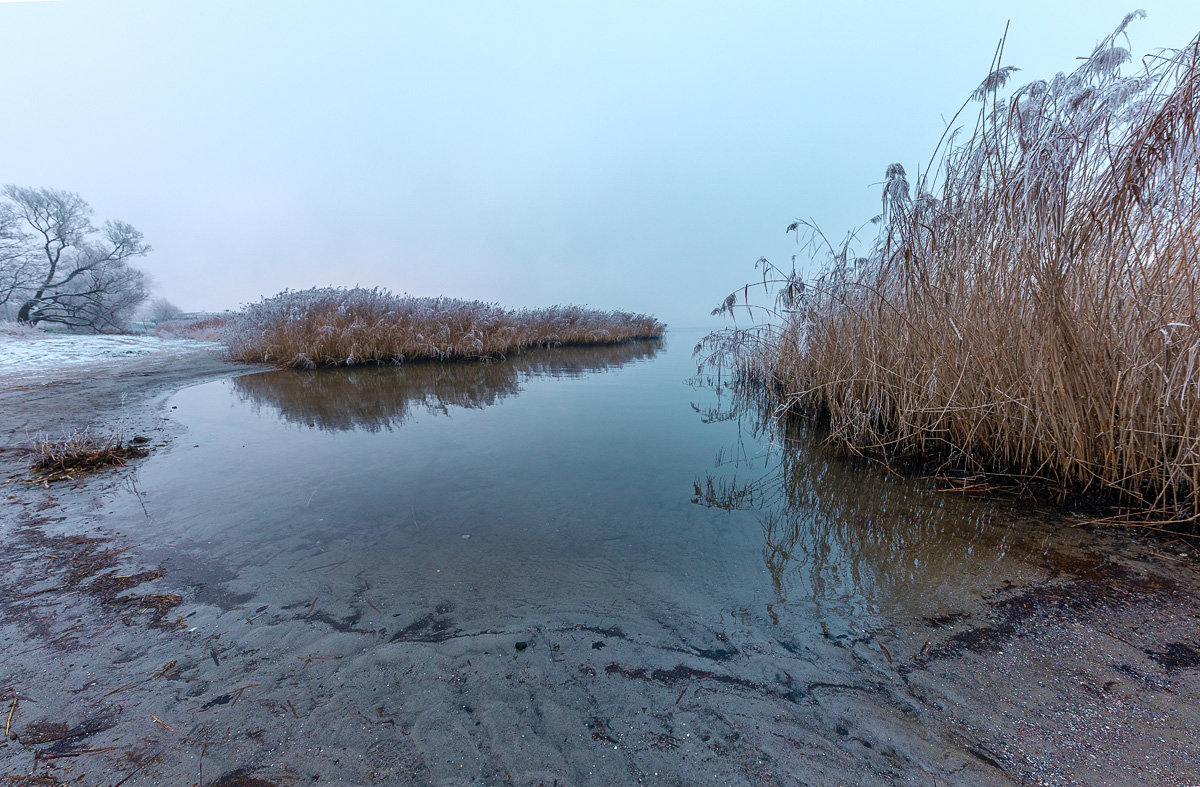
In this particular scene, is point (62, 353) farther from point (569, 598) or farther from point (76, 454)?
point (569, 598)

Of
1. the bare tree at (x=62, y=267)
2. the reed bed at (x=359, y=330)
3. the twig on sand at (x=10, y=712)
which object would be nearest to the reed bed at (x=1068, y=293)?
the twig on sand at (x=10, y=712)

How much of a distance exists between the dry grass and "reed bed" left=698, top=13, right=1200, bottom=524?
18.6ft

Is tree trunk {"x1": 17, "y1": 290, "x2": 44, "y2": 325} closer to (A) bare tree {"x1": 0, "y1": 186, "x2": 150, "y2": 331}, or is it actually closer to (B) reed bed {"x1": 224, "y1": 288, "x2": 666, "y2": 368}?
(A) bare tree {"x1": 0, "y1": 186, "x2": 150, "y2": 331}

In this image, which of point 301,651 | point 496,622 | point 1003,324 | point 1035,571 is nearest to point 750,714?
point 496,622

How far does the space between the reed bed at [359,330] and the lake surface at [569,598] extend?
241 inches

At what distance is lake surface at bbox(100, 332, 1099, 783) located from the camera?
99 cm

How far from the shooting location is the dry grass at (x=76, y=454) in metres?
2.65

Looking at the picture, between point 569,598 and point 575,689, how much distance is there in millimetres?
435

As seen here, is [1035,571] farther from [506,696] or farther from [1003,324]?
[506,696]

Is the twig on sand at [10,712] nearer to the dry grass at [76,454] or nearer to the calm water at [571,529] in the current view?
the calm water at [571,529]

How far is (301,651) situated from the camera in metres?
1.28

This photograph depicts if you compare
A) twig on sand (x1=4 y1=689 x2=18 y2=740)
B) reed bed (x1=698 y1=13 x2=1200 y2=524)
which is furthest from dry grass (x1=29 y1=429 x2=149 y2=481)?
reed bed (x1=698 y1=13 x2=1200 y2=524)

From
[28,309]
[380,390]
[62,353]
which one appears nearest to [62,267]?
[28,309]

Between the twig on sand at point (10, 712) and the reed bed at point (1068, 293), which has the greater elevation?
the reed bed at point (1068, 293)
